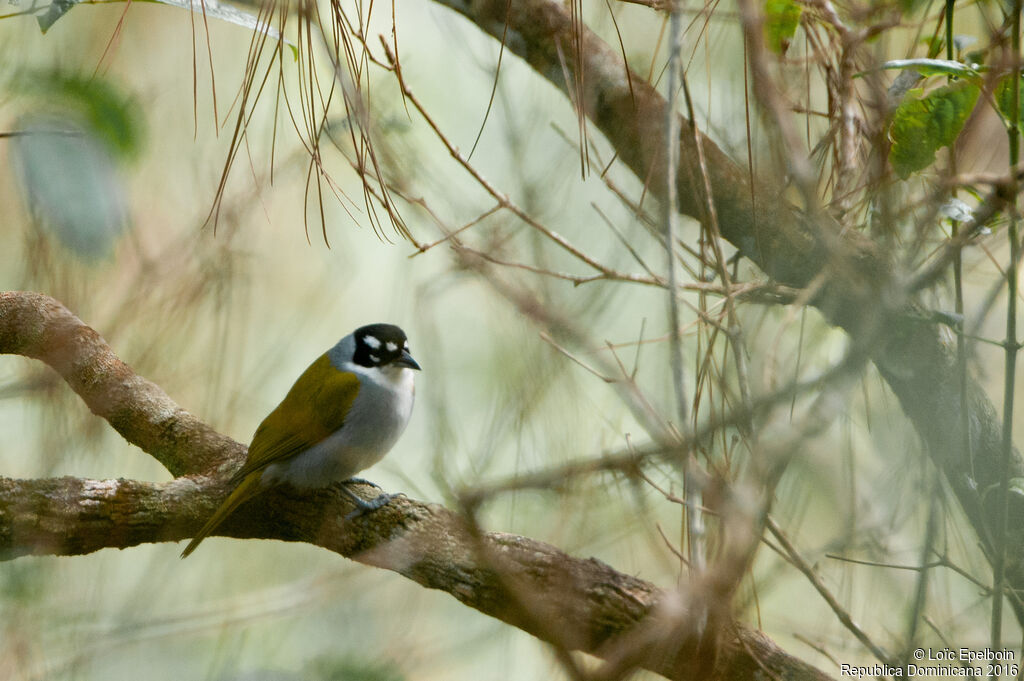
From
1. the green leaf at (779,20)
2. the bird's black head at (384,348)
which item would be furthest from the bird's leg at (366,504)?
the green leaf at (779,20)

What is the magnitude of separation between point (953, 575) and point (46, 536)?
219cm

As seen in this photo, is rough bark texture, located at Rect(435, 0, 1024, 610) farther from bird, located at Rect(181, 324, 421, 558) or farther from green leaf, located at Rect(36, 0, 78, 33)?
bird, located at Rect(181, 324, 421, 558)

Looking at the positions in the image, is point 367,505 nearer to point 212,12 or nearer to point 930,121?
point 212,12

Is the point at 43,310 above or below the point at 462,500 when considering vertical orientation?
above

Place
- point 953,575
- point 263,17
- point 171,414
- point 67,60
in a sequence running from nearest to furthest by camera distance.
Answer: point 263,17 < point 953,575 < point 171,414 < point 67,60

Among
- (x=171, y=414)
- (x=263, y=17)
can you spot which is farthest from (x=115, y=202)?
(x=171, y=414)

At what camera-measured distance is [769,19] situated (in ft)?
5.91

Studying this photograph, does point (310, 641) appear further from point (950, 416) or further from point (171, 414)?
point (950, 416)

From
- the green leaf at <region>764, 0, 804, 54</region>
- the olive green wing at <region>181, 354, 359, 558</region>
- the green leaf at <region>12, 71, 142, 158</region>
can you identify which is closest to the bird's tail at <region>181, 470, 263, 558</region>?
the olive green wing at <region>181, 354, 359, 558</region>

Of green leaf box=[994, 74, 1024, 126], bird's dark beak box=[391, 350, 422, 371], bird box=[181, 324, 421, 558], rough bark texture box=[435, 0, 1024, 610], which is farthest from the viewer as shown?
bird's dark beak box=[391, 350, 422, 371]

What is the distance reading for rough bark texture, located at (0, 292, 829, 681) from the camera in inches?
71.6

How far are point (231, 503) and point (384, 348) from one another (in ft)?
3.09

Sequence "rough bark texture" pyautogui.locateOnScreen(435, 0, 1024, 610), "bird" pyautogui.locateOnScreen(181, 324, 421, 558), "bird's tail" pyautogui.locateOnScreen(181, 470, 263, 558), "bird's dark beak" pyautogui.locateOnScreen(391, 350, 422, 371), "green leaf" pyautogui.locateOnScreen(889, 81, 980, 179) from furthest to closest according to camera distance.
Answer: "bird's dark beak" pyautogui.locateOnScreen(391, 350, 422, 371)
"bird" pyautogui.locateOnScreen(181, 324, 421, 558)
"bird's tail" pyautogui.locateOnScreen(181, 470, 263, 558)
"rough bark texture" pyautogui.locateOnScreen(435, 0, 1024, 610)
"green leaf" pyautogui.locateOnScreen(889, 81, 980, 179)

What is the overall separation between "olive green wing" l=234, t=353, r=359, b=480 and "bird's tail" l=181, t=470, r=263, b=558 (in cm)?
13
